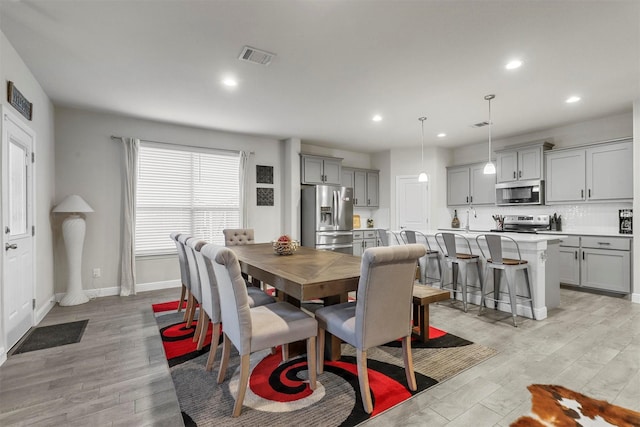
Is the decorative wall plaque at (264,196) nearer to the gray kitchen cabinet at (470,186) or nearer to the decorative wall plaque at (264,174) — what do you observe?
the decorative wall plaque at (264,174)

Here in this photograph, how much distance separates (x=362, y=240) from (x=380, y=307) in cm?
500

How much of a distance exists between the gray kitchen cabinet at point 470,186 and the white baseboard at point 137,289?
5.62 m

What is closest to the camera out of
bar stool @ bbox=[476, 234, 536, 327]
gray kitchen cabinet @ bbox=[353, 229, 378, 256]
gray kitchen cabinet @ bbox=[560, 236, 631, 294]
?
bar stool @ bbox=[476, 234, 536, 327]

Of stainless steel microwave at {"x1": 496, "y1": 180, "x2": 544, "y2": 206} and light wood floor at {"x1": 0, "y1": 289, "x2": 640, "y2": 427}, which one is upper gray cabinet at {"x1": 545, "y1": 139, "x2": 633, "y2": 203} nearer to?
stainless steel microwave at {"x1": 496, "y1": 180, "x2": 544, "y2": 206}

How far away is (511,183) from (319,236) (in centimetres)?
361

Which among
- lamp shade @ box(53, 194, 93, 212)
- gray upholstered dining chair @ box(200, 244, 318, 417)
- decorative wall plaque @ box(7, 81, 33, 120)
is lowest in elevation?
gray upholstered dining chair @ box(200, 244, 318, 417)

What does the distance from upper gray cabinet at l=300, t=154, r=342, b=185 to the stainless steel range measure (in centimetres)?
331

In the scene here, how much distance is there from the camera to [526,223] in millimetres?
5512

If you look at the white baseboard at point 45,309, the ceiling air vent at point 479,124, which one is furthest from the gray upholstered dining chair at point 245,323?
the ceiling air vent at point 479,124

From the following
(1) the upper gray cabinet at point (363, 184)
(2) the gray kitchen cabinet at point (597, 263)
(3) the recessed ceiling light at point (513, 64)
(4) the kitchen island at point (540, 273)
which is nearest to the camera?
(3) the recessed ceiling light at point (513, 64)

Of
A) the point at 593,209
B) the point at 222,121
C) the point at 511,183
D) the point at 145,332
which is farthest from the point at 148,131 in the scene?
the point at 593,209

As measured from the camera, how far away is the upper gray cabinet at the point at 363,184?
701 cm

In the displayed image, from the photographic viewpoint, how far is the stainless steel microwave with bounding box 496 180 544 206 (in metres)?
5.23

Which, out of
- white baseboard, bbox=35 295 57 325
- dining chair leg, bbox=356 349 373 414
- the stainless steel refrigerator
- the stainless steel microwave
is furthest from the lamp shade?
the stainless steel microwave
